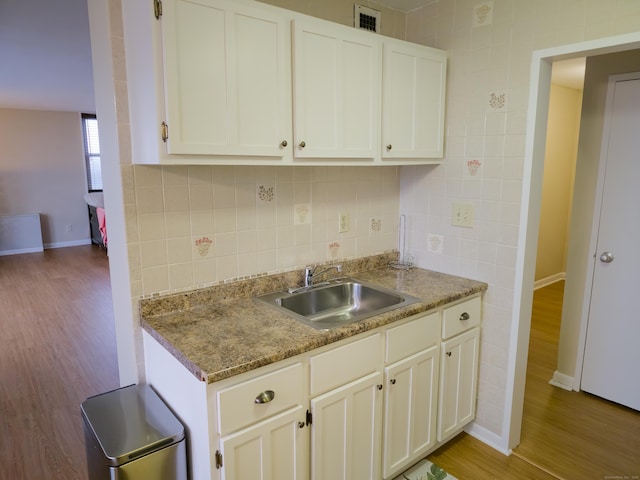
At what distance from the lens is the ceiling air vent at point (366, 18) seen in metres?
2.19

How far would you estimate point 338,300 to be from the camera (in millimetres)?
2223

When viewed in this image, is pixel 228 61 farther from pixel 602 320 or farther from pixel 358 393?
pixel 602 320

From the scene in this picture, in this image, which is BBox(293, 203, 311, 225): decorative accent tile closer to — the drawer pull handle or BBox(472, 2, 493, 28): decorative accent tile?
the drawer pull handle

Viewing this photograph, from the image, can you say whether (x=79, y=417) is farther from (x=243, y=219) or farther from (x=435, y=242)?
(x=435, y=242)

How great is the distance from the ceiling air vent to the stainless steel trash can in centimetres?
205

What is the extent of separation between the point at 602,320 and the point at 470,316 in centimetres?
119

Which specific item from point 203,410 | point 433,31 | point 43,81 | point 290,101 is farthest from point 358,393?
point 43,81

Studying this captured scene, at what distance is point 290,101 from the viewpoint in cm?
168

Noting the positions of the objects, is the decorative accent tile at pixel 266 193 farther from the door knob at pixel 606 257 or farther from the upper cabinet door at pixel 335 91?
the door knob at pixel 606 257

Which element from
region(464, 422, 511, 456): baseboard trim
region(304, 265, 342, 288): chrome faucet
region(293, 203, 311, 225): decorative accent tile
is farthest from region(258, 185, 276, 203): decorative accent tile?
region(464, 422, 511, 456): baseboard trim

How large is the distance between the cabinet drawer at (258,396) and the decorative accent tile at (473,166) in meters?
1.42

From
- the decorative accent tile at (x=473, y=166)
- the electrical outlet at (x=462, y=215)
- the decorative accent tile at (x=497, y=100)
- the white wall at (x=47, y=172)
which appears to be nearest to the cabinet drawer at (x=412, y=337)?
the electrical outlet at (x=462, y=215)

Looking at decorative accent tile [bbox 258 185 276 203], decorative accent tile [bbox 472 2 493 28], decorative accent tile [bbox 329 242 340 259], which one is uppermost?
decorative accent tile [bbox 472 2 493 28]

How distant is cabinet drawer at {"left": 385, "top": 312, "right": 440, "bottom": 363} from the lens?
181 cm
